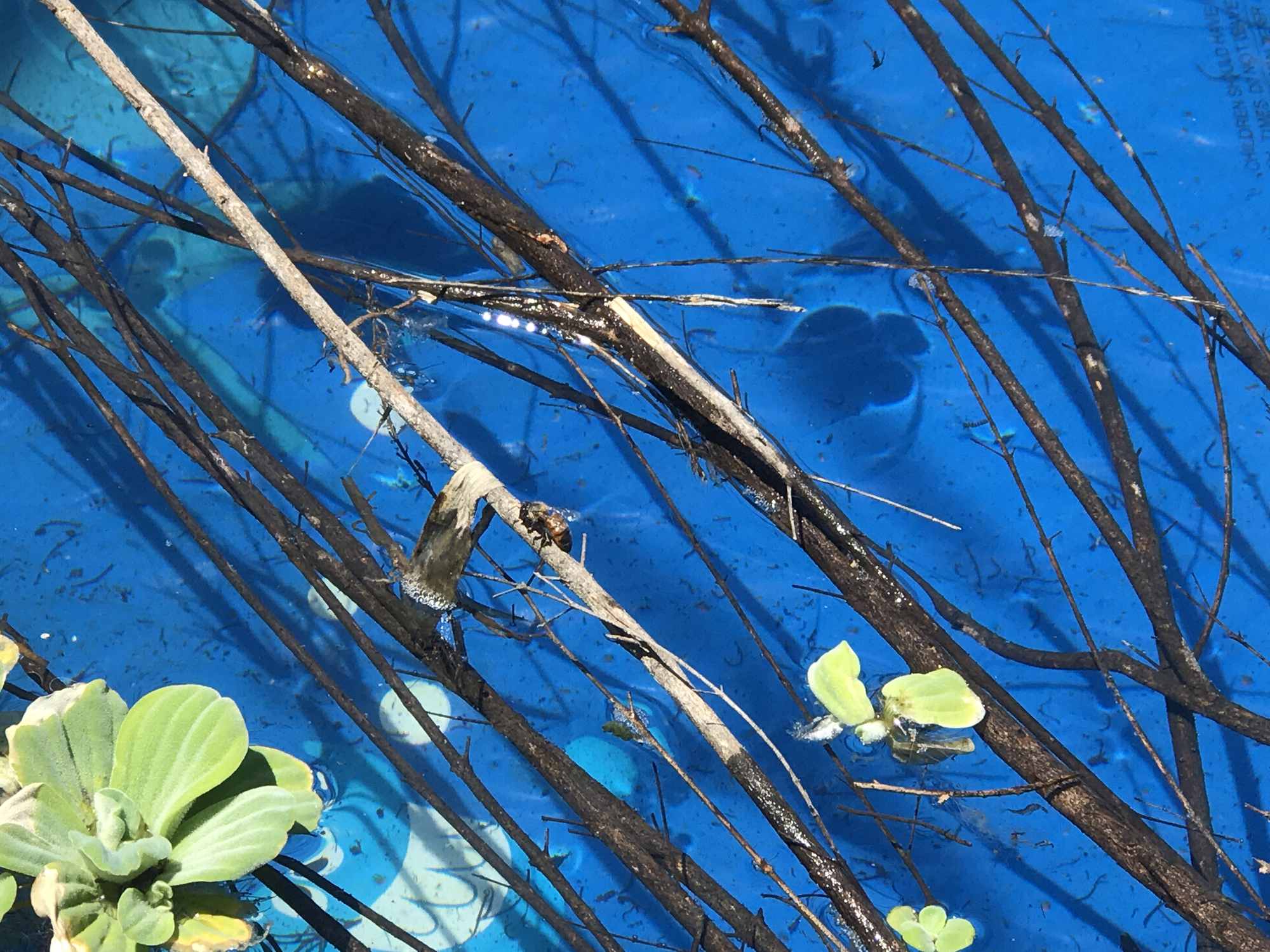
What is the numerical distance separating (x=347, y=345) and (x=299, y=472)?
170cm

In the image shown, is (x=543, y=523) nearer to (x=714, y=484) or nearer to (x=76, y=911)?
(x=76, y=911)

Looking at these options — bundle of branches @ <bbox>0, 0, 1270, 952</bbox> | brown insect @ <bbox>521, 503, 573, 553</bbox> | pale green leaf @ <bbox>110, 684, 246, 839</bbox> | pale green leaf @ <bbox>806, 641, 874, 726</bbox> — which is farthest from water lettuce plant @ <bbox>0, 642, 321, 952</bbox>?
pale green leaf @ <bbox>806, 641, 874, 726</bbox>

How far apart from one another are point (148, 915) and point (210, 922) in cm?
10

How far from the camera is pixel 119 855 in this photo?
4.15 ft

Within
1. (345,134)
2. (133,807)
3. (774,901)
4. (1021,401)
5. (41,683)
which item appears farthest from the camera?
(345,134)

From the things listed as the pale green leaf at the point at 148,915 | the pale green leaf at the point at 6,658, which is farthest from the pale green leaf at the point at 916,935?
the pale green leaf at the point at 6,658

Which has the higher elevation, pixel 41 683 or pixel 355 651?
pixel 355 651

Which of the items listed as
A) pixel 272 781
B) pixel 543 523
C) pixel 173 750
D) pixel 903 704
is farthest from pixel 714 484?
pixel 173 750

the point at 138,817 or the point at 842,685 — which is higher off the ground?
the point at 842,685

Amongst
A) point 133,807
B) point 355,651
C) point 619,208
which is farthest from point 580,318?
point 355,651

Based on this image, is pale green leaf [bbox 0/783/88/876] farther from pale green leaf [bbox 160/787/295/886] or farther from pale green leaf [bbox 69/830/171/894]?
pale green leaf [bbox 160/787/295/886]

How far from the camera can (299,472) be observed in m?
3.18

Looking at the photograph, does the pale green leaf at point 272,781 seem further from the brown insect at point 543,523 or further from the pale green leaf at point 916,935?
the pale green leaf at point 916,935

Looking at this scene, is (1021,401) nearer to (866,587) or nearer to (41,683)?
(866,587)
